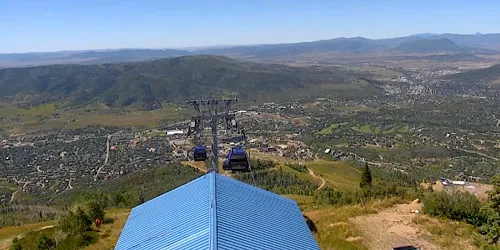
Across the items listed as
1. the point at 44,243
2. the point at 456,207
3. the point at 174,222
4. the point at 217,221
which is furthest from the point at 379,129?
the point at 217,221

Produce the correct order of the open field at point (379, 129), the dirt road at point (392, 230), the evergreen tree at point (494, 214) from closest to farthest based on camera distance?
the evergreen tree at point (494, 214), the dirt road at point (392, 230), the open field at point (379, 129)

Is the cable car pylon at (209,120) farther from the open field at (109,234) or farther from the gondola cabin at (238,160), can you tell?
the open field at (109,234)

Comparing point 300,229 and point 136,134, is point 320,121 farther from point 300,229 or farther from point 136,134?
point 300,229

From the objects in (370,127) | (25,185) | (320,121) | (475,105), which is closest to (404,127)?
(370,127)

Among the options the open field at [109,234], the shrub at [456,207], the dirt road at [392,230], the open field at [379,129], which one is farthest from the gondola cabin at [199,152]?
the open field at [379,129]

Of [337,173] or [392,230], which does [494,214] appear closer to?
[392,230]

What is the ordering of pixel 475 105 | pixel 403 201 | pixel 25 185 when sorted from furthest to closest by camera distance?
pixel 475 105
pixel 25 185
pixel 403 201

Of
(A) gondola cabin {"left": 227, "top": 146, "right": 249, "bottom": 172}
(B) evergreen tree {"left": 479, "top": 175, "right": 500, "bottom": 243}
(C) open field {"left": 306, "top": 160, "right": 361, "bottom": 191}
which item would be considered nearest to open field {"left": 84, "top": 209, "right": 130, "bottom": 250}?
(A) gondola cabin {"left": 227, "top": 146, "right": 249, "bottom": 172}

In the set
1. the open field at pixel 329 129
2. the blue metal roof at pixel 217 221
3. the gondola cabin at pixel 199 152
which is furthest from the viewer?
the open field at pixel 329 129
